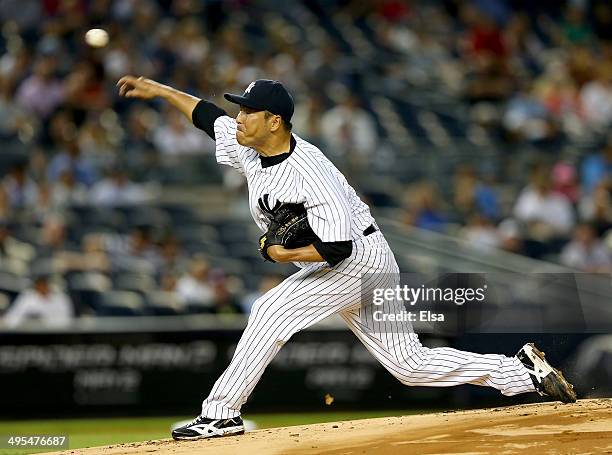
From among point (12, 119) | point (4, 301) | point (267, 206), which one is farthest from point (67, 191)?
point (267, 206)

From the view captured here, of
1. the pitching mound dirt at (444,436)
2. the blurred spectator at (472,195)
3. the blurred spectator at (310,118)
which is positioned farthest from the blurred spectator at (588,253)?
the pitching mound dirt at (444,436)

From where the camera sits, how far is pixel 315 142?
12.6 metres

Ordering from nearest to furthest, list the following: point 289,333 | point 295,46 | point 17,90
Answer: point 289,333 → point 17,90 → point 295,46

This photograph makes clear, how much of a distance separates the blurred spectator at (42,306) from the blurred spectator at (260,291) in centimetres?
161

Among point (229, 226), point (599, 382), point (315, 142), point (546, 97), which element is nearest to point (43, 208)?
point (229, 226)

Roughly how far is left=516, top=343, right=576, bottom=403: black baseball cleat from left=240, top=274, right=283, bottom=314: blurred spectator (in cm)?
487

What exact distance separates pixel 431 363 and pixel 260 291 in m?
5.53

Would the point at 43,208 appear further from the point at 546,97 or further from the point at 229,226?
the point at 546,97

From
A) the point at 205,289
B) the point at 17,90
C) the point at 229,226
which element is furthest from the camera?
the point at 17,90

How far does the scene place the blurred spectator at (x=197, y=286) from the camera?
11.2 meters

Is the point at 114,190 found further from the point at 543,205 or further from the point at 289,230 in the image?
the point at 289,230

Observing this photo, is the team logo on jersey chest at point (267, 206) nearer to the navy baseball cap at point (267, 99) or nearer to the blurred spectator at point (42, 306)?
the navy baseball cap at point (267, 99)

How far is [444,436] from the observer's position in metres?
5.97

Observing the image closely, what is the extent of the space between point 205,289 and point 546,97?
200 inches
